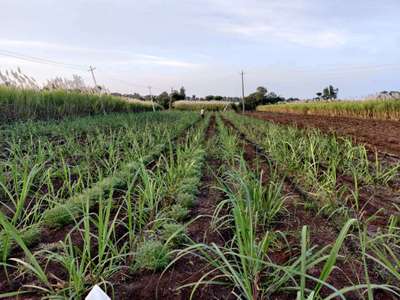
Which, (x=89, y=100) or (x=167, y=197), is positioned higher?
(x=89, y=100)

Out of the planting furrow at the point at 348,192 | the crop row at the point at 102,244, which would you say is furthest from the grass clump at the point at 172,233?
the planting furrow at the point at 348,192

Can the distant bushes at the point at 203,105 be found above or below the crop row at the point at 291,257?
above

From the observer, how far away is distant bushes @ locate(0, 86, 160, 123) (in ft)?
29.1

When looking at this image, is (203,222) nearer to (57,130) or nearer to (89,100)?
(57,130)

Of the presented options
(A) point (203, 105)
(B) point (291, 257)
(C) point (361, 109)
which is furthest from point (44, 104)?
(A) point (203, 105)

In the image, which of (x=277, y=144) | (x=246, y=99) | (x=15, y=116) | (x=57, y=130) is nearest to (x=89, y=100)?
(x=15, y=116)

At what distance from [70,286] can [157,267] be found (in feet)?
1.60

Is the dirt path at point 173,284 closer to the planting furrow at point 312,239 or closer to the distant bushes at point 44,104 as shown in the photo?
the planting furrow at point 312,239

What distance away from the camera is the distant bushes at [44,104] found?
8867 millimetres

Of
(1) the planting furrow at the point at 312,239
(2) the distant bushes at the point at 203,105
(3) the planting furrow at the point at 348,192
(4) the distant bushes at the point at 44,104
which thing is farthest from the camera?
(2) the distant bushes at the point at 203,105

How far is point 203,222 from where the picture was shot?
2.71 metres

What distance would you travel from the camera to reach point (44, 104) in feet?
33.0

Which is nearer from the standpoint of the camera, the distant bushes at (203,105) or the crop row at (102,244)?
the crop row at (102,244)

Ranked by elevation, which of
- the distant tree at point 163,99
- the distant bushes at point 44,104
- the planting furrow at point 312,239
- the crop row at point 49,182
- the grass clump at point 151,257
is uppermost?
the distant tree at point 163,99
